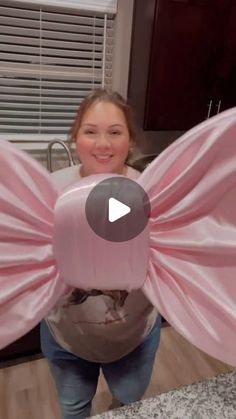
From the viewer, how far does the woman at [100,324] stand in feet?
1.91

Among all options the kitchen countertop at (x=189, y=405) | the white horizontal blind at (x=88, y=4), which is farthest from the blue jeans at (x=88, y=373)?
the white horizontal blind at (x=88, y=4)

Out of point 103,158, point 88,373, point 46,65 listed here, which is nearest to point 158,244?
point 103,158

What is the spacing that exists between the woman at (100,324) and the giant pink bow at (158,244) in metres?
0.06

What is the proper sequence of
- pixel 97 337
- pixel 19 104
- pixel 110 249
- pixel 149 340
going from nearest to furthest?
1. pixel 110 249
2. pixel 97 337
3. pixel 149 340
4. pixel 19 104

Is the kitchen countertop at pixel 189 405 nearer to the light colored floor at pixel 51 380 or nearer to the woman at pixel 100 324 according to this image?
the woman at pixel 100 324

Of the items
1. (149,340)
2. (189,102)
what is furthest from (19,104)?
(149,340)

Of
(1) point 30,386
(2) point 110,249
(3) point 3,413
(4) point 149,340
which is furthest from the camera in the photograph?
(1) point 30,386

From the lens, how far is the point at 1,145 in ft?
1.37

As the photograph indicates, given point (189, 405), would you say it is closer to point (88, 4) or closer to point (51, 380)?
point (51, 380)

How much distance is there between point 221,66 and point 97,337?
1.51 meters

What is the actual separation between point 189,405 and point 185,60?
1541 millimetres

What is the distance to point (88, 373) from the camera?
2.67 ft

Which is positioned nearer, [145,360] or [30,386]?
[145,360]

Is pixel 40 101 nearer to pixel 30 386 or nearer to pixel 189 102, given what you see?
pixel 189 102
